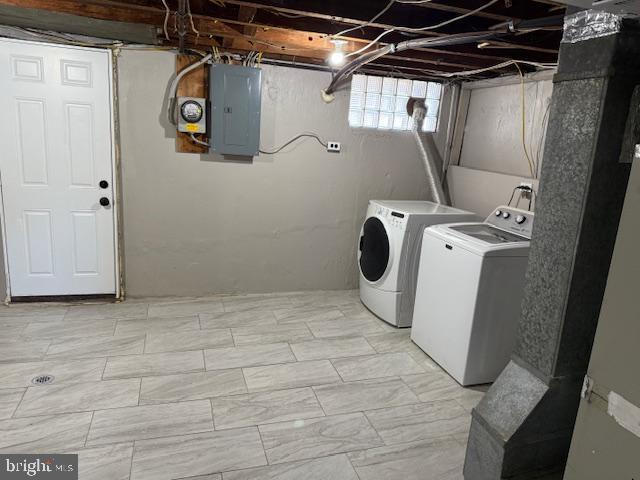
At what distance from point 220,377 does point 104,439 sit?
0.75 meters

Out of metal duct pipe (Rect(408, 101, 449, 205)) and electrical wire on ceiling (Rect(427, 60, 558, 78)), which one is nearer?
electrical wire on ceiling (Rect(427, 60, 558, 78))

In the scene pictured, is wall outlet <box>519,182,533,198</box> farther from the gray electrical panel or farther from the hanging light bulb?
the gray electrical panel

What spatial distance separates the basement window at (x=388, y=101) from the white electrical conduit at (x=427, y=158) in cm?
19

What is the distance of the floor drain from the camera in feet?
8.38

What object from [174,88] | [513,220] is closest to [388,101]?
[513,220]

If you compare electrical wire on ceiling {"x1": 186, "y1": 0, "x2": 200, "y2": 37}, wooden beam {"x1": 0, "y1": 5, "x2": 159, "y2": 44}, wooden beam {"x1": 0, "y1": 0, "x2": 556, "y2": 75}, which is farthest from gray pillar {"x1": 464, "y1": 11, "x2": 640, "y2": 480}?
wooden beam {"x1": 0, "y1": 5, "x2": 159, "y2": 44}

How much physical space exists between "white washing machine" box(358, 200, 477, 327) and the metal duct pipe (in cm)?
28

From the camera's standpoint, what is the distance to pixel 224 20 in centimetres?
267

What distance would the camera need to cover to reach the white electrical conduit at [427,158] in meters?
4.01

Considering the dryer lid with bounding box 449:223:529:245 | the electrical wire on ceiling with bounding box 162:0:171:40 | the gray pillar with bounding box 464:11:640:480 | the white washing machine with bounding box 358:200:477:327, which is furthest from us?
the white washing machine with bounding box 358:200:477:327

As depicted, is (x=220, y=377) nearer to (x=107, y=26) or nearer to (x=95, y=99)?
(x=95, y=99)

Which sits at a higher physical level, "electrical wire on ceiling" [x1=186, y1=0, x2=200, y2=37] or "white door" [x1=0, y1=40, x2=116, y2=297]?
"electrical wire on ceiling" [x1=186, y1=0, x2=200, y2=37]

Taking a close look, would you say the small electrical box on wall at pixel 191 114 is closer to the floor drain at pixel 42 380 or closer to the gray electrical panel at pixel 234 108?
the gray electrical panel at pixel 234 108

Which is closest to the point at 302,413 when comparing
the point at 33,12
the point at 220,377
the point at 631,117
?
the point at 220,377
